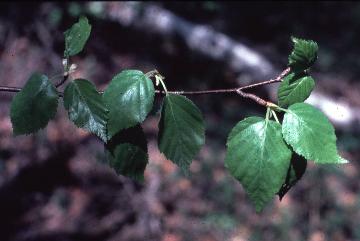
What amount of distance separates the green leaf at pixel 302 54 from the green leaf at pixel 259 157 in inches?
6.6

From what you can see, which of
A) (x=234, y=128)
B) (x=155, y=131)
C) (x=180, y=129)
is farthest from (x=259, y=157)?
(x=155, y=131)

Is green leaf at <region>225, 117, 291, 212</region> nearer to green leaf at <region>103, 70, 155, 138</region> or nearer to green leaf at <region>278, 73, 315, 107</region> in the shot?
green leaf at <region>278, 73, 315, 107</region>

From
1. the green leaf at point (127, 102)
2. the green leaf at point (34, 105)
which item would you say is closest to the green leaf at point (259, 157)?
the green leaf at point (127, 102)

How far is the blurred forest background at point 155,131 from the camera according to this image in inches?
165

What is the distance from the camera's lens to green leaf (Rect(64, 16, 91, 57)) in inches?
44.1

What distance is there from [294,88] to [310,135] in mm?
149

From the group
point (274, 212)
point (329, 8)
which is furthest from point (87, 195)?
point (329, 8)

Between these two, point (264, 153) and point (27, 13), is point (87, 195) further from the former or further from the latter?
point (264, 153)

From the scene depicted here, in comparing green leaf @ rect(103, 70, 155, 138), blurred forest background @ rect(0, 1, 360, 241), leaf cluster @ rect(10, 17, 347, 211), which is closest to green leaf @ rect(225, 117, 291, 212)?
leaf cluster @ rect(10, 17, 347, 211)

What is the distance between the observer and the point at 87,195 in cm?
430

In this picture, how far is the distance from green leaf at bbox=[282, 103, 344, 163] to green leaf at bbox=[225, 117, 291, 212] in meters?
0.03

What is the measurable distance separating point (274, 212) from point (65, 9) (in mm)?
3986

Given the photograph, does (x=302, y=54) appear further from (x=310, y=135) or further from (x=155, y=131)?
(x=155, y=131)

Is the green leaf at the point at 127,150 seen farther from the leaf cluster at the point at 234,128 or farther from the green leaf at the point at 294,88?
the green leaf at the point at 294,88
